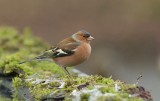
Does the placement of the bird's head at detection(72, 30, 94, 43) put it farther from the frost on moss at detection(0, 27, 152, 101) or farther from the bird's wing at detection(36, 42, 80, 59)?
the frost on moss at detection(0, 27, 152, 101)

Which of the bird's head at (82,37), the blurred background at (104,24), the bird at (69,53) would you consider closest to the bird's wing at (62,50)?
the bird at (69,53)

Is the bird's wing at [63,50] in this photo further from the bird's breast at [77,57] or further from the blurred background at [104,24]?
the blurred background at [104,24]

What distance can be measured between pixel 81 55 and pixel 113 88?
86.3 inches

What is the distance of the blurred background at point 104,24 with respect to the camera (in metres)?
16.3

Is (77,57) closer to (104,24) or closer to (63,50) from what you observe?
(63,50)

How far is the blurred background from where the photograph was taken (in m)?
16.3

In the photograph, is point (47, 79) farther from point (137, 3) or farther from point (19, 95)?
point (137, 3)

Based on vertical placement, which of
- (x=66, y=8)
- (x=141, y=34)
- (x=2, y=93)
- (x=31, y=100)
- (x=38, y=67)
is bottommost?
(x=31, y=100)

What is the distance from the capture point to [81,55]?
8.27 metres

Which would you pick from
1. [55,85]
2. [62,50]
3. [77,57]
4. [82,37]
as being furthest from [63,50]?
[55,85]

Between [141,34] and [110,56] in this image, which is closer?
[110,56]

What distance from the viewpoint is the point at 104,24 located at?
19.5 meters

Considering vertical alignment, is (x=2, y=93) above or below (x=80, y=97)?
above

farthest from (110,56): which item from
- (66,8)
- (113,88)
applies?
(113,88)
